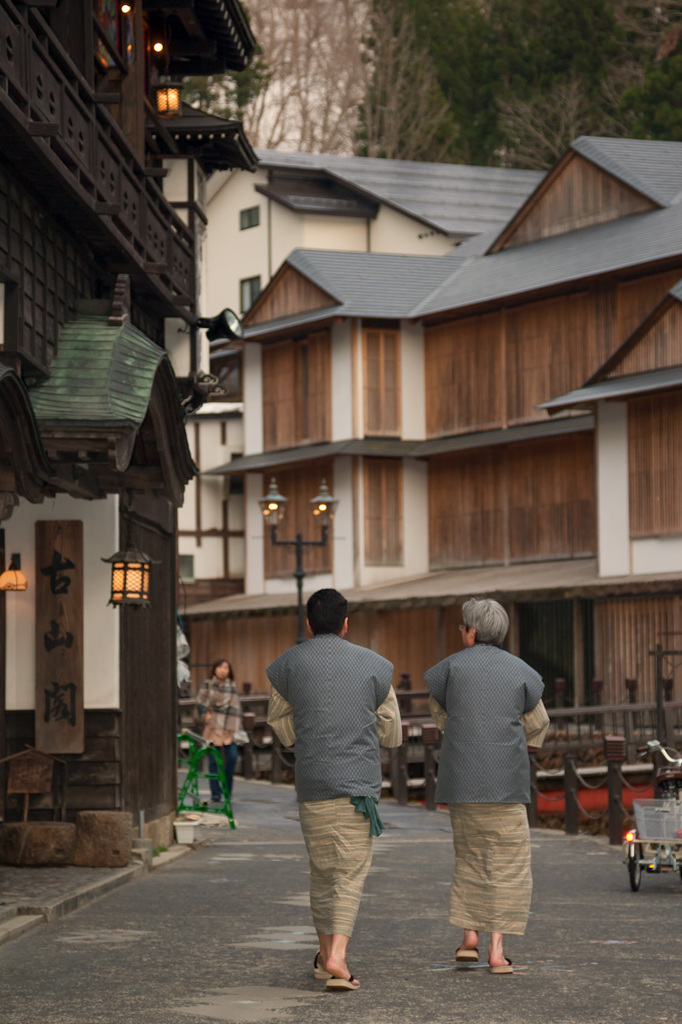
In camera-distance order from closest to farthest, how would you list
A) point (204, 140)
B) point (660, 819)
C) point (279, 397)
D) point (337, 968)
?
1. point (337, 968)
2. point (660, 819)
3. point (204, 140)
4. point (279, 397)

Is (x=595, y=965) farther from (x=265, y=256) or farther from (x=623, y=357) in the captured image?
(x=265, y=256)

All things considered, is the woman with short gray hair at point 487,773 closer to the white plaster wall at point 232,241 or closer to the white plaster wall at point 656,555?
the white plaster wall at point 656,555

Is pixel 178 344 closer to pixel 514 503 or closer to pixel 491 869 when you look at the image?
pixel 491 869

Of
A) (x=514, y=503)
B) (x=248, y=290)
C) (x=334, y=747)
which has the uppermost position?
(x=248, y=290)

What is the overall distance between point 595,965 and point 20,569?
708cm

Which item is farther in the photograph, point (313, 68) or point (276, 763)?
point (313, 68)

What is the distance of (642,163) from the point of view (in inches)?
1513

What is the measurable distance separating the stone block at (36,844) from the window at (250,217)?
38735 millimetres

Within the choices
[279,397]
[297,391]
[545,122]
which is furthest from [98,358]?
[545,122]

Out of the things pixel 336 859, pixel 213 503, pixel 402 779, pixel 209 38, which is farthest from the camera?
pixel 213 503

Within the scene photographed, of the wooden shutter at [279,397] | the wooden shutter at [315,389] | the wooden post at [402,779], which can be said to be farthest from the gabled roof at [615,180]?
the wooden post at [402,779]

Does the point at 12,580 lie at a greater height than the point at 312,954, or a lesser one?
greater

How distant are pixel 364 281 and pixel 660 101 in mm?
Answer: 17183

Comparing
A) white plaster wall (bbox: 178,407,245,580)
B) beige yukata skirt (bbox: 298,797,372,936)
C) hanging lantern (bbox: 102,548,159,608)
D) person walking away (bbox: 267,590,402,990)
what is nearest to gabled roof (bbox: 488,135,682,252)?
white plaster wall (bbox: 178,407,245,580)
